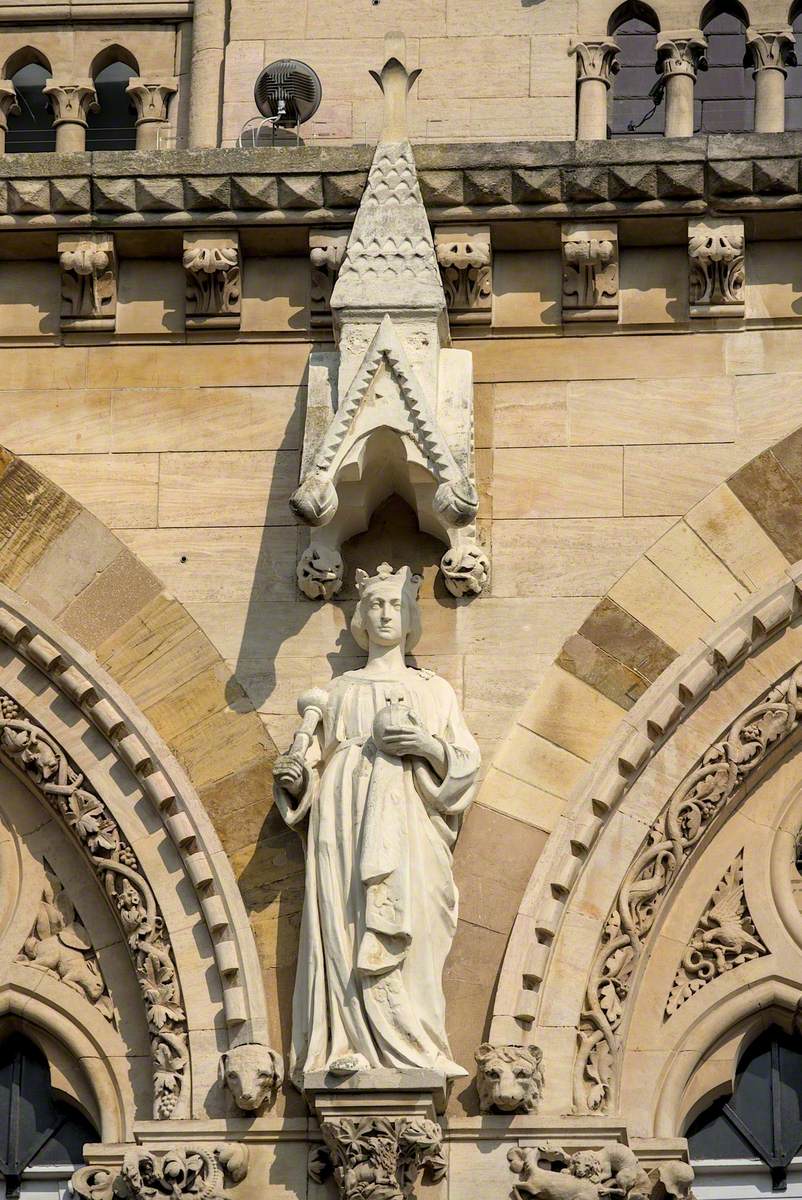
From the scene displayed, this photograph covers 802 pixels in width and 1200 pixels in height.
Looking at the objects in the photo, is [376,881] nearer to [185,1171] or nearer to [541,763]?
[541,763]

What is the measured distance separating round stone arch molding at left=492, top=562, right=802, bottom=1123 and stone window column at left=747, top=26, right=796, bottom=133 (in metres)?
2.60

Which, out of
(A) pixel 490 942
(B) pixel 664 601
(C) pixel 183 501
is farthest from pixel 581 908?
(C) pixel 183 501

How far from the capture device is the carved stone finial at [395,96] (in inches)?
700

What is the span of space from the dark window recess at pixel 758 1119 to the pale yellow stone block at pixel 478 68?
17.0 ft

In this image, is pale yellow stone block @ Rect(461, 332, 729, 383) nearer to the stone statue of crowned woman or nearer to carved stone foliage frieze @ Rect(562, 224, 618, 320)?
carved stone foliage frieze @ Rect(562, 224, 618, 320)

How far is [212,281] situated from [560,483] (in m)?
2.08

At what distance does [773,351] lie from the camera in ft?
58.2

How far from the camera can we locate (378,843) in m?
16.3

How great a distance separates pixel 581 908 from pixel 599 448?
2.40 m

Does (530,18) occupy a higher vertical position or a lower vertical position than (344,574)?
higher

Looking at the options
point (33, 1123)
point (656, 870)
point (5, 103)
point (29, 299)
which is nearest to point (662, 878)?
point (656, 870)

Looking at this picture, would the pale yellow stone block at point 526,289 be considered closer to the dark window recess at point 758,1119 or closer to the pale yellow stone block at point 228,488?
the pale yellow stone block at point 228,488

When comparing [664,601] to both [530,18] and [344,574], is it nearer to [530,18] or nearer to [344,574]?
[344,574]

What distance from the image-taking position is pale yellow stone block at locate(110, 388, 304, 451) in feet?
58.3
